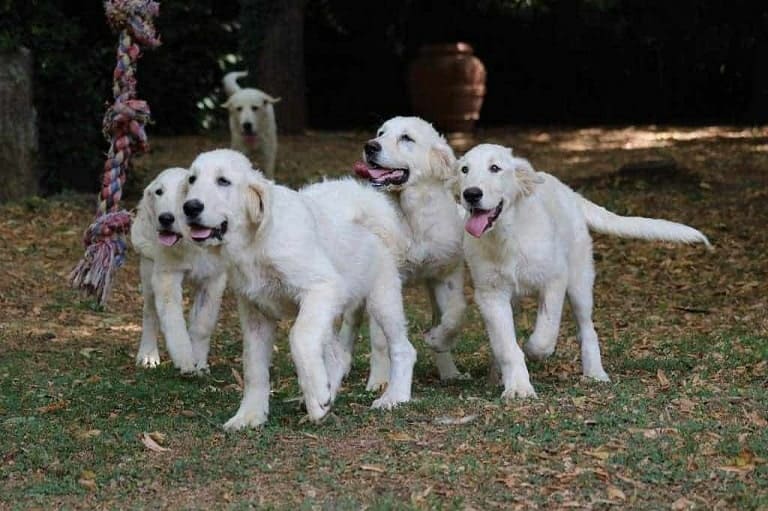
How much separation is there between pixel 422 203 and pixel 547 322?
1.11 metres

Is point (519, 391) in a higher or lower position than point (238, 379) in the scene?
higher

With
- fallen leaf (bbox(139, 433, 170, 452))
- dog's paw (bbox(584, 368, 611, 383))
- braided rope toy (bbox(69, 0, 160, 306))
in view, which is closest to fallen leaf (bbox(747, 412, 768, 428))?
dog's paw (bbox(584, 368, 611, 383))

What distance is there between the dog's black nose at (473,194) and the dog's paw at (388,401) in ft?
3.51

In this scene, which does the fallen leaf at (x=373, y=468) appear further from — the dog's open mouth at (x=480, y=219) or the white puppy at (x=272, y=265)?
the dog's open mouth at (x=480, y=219)

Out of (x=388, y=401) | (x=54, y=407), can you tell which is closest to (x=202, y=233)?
(x=388, y=401)

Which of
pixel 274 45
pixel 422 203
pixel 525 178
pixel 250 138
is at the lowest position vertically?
pixel 250 138

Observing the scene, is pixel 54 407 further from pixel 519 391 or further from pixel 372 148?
pixel 519 391

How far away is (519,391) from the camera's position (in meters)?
7.00

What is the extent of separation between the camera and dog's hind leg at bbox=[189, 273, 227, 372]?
27.9 ft

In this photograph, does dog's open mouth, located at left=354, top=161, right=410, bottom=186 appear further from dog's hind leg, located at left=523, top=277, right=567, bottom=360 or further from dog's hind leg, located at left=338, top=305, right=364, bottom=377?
dog's hind leg, located at left=523, top=277, right=567, bottom=360

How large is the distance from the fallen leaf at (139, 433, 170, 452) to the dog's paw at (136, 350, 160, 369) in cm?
239

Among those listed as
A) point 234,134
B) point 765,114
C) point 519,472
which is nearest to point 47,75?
point 234,134

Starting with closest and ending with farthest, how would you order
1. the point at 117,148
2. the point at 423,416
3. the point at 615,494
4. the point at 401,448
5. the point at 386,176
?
the point at 615,494 → the point at 401,448 → the point at 423,416 → the point at 386,176 → the point at 117,148

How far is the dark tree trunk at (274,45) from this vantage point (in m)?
19.9
